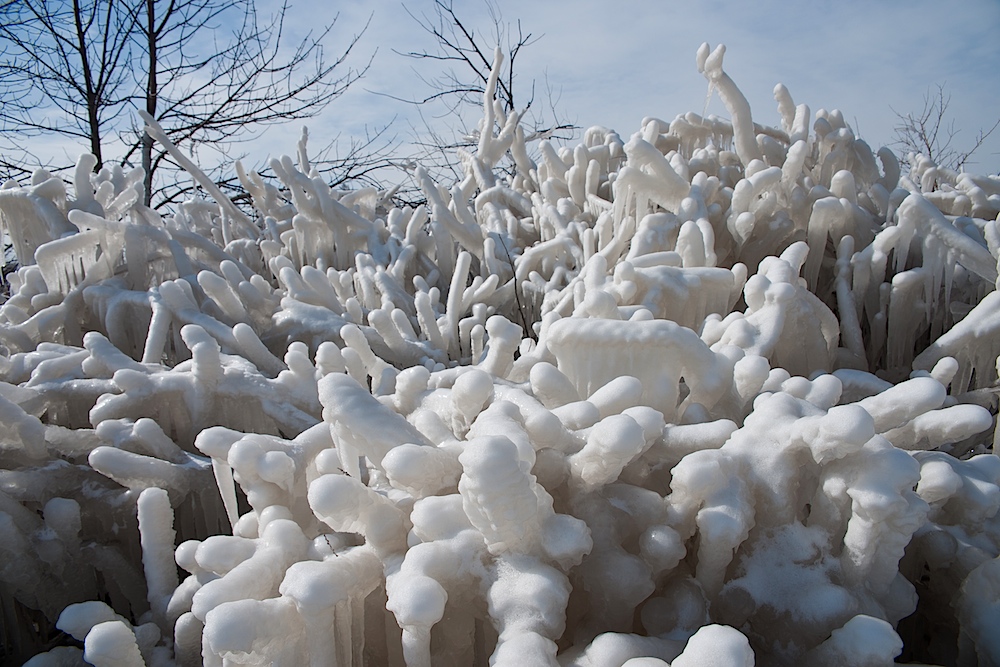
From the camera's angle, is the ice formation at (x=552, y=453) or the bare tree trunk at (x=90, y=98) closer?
the ice formation at (x=552, y=453)

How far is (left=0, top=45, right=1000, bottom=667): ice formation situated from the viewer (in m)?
0.64

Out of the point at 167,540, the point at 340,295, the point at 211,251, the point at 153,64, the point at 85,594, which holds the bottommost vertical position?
the point at 85,594

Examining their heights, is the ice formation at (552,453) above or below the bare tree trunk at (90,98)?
below

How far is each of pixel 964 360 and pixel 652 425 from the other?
0.99 metres

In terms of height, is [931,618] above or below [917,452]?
below

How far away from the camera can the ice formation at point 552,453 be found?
643mm

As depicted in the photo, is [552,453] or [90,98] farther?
[90,98]

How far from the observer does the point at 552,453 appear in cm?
77

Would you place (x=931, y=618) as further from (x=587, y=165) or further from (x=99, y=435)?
(x=587, y=165)

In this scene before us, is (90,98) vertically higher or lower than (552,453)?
higher

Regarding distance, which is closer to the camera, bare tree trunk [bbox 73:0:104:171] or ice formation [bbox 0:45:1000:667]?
ice formation [bbox 0:45:1000:667]

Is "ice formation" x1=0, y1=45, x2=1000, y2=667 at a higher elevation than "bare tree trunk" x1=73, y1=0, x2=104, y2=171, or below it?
below

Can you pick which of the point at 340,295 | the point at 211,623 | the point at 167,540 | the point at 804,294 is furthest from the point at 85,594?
the point at 804,294

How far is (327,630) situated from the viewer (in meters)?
0.62
